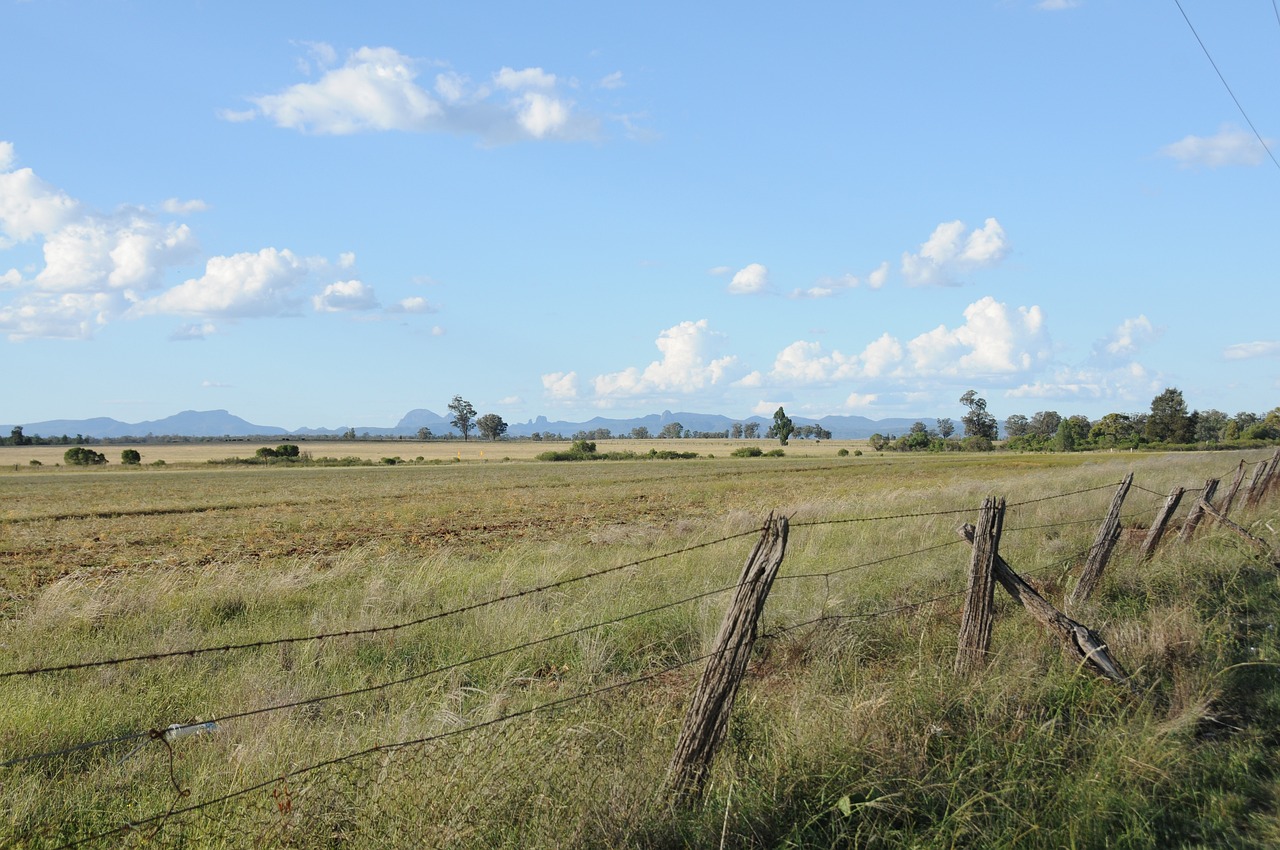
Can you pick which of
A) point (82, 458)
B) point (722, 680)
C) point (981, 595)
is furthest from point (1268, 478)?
point (82, 458)

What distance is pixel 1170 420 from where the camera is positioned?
124500 mm

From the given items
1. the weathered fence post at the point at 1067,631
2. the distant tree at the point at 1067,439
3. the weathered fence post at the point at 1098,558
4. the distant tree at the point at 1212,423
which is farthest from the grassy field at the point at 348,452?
the weathered fence post at the point at 1067,631

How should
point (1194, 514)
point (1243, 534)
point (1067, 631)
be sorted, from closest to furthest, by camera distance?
point (1067, 631)
point (1243, 534)
point (1194, 514)

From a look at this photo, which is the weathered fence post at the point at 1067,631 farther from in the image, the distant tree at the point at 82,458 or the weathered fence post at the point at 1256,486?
the distant tree at the point at 82,458

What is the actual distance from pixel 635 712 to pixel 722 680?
39.3 inches

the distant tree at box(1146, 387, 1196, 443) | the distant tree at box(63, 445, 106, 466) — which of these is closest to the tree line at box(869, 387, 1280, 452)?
the distant tree at box(1146, 387, 1196, 443)

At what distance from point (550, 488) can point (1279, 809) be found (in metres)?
40.3

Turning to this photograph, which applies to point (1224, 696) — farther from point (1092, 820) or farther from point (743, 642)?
point (743, 642)

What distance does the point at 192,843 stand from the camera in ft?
12.2

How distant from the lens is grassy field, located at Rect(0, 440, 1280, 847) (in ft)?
13.1

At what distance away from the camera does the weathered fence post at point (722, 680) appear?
424 centimetres

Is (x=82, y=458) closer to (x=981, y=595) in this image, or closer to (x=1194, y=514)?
(x=1194, y=514)

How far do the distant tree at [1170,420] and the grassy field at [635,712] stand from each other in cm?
13023

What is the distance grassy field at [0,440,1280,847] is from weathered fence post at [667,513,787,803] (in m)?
0.13
